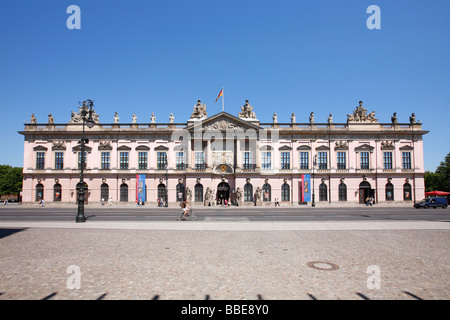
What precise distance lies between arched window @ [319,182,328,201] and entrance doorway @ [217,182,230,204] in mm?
16540

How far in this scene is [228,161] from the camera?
46156mm

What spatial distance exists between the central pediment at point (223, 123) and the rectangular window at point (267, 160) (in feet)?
16.3

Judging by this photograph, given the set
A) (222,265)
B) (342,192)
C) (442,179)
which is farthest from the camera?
(442,179)

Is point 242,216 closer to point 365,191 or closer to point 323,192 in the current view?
point 323,192

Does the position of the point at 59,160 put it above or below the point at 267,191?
above

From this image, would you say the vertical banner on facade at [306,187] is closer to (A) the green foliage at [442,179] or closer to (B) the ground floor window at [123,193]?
(B) the ground floor window at [123,193]

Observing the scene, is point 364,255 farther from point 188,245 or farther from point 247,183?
point 247,183

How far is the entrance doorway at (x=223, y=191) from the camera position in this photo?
4566 centimetres

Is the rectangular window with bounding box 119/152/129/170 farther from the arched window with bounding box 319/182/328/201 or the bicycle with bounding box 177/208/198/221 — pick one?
the arched window with bounding box 319/182/328/201

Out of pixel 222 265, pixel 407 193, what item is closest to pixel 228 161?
pixel 407 193

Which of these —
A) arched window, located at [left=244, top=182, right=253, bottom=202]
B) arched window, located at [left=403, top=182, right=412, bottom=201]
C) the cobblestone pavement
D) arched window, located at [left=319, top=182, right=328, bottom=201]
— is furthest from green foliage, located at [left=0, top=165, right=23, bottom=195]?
arched window, located at [left=403, top=182, right=412, bottom=201]

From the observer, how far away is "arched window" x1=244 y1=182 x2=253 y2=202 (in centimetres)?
4494

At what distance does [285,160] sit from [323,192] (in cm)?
883
